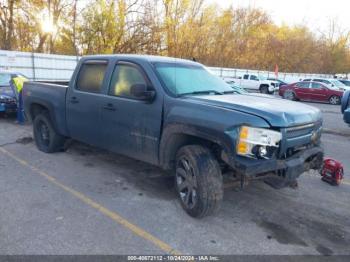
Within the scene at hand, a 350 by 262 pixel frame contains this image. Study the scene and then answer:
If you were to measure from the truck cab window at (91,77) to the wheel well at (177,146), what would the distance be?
161 cm

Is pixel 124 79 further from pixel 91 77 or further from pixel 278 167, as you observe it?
pixel 278 167

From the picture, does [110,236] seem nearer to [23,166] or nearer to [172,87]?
[172,87]

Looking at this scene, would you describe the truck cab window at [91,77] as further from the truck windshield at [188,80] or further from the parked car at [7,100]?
the parked car at [7,100]

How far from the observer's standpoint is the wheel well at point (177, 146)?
3.67 m

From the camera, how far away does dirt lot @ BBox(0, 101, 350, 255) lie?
122 inches

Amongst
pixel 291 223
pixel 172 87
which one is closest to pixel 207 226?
pixel 291 223

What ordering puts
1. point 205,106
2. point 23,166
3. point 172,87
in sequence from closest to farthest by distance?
1. point 205,106
2. point 172,87
3. point 23,166

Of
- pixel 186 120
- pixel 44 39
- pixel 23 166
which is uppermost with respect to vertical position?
pixel 44 39

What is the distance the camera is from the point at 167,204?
4.03 m

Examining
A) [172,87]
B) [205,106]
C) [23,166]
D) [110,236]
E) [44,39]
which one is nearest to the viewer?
[110,236]

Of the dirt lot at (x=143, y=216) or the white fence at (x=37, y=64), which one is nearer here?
the dirt lot at (x=143, y=216)

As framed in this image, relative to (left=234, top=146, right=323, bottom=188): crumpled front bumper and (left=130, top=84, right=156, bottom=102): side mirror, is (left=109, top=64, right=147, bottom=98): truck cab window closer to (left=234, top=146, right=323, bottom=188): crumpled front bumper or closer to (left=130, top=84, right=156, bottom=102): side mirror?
(left=130, top=84, right=156, bottom=102): side mirror

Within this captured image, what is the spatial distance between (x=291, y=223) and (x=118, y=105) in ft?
8.80

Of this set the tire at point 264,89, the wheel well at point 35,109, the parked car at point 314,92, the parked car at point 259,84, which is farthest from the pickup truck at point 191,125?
the tire at point 264,89
